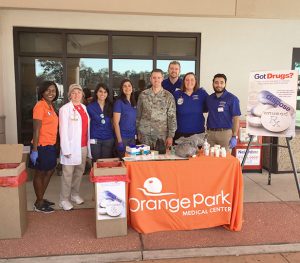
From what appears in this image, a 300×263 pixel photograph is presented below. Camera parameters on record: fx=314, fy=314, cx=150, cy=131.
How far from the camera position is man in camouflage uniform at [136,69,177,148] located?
13.8ft

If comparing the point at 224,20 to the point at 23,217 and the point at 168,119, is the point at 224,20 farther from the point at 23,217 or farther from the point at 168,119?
the point at 23,217

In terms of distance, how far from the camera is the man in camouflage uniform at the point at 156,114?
166 inches

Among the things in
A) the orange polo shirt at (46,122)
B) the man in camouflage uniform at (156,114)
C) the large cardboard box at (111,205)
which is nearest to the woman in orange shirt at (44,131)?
the orange polo shirt at (46,122)

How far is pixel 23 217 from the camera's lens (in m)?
3.50

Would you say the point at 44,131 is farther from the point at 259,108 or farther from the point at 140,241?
the point at 259,108

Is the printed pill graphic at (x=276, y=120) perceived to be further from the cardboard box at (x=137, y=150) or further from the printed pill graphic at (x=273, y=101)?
the cardboard box at (x=137, y=150)

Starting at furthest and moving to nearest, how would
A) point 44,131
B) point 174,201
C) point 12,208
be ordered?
point 44,131 → point 174,201 → point 12,208

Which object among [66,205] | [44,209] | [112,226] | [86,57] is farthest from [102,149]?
[86,57]

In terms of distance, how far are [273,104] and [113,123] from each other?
7.68ft

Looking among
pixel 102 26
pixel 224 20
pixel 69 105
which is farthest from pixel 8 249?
pixel 224 20

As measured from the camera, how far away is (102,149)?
433cm

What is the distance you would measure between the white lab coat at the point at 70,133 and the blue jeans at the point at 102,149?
0.28m

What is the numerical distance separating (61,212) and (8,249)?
1001mm

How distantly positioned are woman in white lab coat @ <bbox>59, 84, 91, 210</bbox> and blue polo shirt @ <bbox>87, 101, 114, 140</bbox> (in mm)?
97
